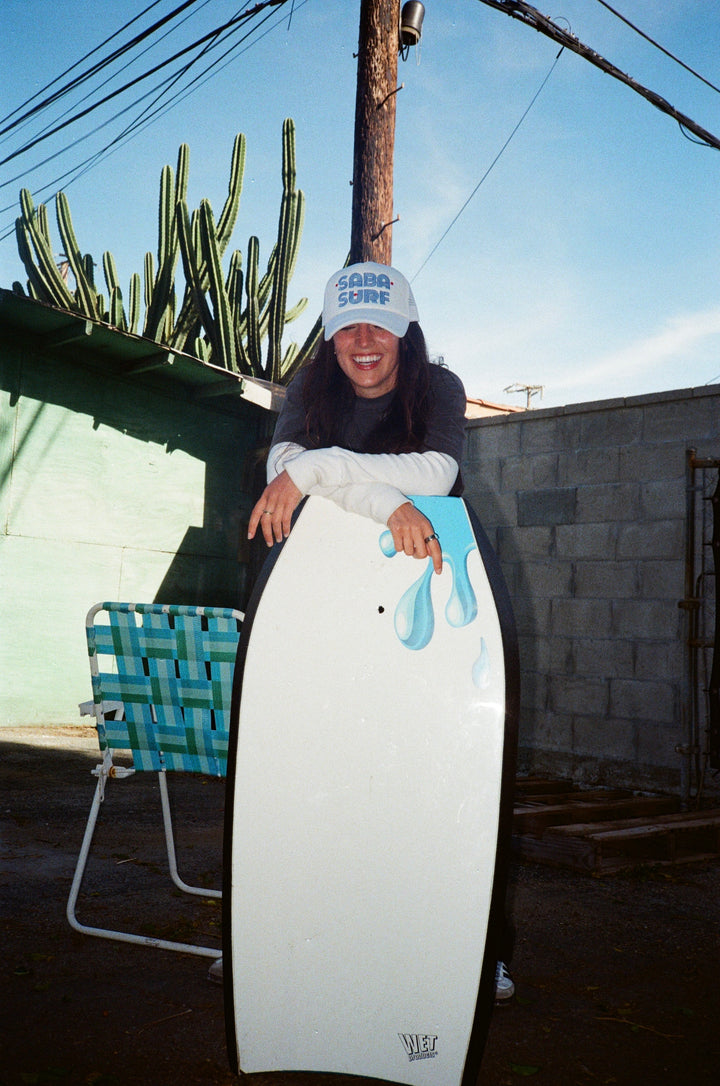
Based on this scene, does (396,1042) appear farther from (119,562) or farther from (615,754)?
(119,562)

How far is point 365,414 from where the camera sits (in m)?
2.29

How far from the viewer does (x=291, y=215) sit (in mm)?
9680

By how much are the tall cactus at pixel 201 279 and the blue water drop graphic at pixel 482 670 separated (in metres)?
8.34

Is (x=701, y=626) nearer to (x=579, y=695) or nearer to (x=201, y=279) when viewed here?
(x=579, y=695)

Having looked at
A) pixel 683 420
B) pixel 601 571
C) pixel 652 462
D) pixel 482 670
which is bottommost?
pixel 482 670

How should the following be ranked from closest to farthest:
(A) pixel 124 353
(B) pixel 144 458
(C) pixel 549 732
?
(C) pixel 549 732 < (A) pixel 124 353 < (B) pixel 144 458

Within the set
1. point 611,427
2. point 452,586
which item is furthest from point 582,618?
point 452,586

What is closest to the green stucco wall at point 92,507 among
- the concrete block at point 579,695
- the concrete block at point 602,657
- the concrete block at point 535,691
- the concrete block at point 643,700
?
the concrete block at point 535,691

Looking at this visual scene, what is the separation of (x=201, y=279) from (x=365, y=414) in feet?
26.9

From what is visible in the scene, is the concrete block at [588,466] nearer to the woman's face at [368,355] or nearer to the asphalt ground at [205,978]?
the asphalt ground at [205,978]

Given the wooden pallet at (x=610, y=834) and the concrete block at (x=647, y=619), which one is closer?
the wooden pallet at (x=610, y=834)

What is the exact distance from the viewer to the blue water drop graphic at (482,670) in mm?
1849

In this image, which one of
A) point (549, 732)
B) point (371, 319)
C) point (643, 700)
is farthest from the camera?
point (549, 732)

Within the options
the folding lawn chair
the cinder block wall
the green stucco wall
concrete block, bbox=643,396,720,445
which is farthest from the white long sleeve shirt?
the green stucco wall
